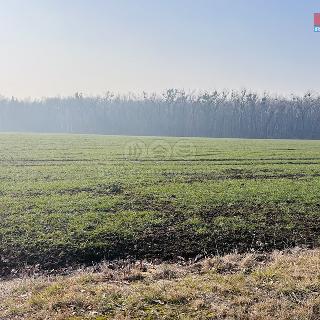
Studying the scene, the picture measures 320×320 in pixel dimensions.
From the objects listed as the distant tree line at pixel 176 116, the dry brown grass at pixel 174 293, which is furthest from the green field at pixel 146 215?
the distant tree line at pixel 176 116

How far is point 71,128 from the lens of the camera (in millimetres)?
157125

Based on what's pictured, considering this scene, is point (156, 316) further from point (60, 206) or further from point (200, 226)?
point (60, 206)

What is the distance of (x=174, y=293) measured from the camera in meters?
8.65

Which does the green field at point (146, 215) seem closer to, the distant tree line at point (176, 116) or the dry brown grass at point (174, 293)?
the dry brown grass at point (174, 293)

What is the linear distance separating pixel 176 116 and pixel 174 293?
14216cm

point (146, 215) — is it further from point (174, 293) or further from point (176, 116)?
point (176, 116)

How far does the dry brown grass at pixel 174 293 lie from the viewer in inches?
308

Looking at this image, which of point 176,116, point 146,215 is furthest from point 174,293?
point 176,116

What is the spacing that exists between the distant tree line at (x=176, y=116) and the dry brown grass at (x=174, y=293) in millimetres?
129524

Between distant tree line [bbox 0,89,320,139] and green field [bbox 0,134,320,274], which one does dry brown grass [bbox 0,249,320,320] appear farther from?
distant tree line [bbox 0,89,320,139]

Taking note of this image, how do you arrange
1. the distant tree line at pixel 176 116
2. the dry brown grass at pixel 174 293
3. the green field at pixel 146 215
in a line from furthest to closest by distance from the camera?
the distant tree line at pixel 176 116 < the green field at pixel 146 215 < the dry brown grass at pixel 174 293

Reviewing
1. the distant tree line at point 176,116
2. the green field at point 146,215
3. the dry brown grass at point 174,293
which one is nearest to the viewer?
the dry brown grass at point 174,293

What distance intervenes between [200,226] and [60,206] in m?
6.59

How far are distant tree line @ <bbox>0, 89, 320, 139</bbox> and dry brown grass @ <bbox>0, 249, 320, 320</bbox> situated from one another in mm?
129524
